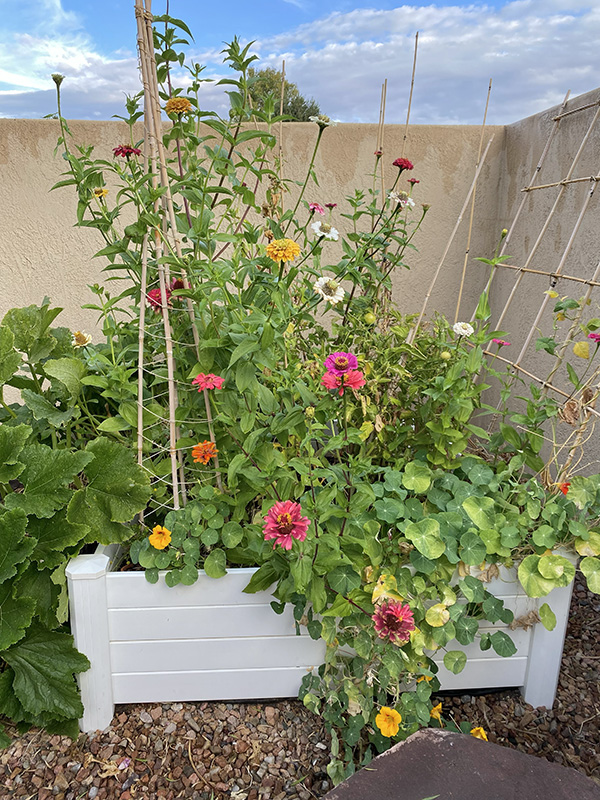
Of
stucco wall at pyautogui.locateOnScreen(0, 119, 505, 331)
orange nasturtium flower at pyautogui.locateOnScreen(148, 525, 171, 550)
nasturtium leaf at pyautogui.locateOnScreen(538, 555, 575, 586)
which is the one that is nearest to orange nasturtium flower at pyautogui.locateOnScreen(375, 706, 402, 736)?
nasturtium leaf at pyautogui.locateOnScreen(538, 555, 575, 586)

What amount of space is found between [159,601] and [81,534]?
272 mm

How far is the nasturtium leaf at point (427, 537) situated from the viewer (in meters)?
1.46

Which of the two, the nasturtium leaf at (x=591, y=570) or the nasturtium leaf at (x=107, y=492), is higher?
the nasturtium leaf at (x=107, y=492)

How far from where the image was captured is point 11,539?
138 centimetres

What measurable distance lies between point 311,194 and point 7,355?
2.02 metres

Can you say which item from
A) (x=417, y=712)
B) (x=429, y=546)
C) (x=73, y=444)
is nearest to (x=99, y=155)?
(x=73, y=444)

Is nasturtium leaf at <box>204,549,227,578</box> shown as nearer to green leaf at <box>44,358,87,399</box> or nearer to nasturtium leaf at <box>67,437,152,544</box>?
nasturtium leaf at <box>67,437,152,544</box>

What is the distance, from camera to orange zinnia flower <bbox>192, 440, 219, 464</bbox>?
4.86 feet

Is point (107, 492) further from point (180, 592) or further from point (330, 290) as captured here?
point (330, 290)

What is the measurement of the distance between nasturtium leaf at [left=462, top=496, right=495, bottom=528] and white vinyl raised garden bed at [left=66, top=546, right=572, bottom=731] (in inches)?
6.8

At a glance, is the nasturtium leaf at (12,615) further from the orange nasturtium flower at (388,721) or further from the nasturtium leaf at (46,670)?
the orange nasturtium flower at (388,721)

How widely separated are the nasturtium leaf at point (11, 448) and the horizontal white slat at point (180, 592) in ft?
1.17

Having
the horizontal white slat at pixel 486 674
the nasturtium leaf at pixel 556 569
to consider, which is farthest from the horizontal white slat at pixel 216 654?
the nasturtium leaf at pixel 556 569

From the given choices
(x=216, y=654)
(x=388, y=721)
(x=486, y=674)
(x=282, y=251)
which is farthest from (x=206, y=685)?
(x=282, y=251)
